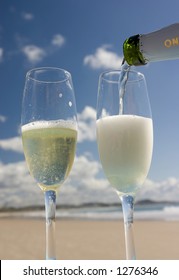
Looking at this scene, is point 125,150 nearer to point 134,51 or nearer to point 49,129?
point 49,129

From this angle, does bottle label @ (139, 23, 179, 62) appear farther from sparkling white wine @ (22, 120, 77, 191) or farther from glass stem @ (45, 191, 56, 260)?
glass stem @ (45, 191, 56, 260)

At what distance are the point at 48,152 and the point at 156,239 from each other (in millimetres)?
3215

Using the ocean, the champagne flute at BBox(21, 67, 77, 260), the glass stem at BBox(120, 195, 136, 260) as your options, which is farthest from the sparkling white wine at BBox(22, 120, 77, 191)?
the ocean

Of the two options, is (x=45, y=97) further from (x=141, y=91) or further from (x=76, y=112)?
(x=141, y=91)

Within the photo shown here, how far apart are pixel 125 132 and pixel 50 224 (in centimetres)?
30

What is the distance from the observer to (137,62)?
1.39 meters

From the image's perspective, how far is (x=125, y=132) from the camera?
105cm

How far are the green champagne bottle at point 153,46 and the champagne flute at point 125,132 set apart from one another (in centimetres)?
24

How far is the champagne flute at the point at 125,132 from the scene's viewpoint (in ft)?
3.40

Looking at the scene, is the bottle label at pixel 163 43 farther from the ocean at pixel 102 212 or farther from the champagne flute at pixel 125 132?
the ocean at pixel 102 212

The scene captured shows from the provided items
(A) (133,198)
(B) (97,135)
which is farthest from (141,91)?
(A) (133,198)

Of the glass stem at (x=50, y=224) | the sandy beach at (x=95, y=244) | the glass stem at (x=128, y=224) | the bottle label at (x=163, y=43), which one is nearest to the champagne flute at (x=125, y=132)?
the glass stem at (x=128, y=224)
